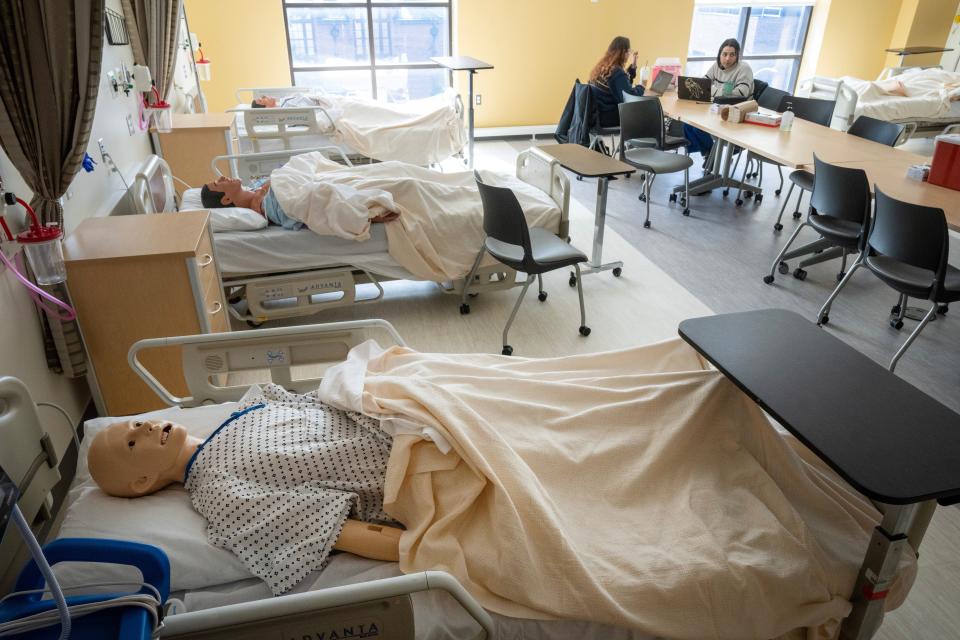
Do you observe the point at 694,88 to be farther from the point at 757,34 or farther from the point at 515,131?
the point at 757,34

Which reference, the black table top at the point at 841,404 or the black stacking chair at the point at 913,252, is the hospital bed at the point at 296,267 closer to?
the black stacking chair at the point at 913,252

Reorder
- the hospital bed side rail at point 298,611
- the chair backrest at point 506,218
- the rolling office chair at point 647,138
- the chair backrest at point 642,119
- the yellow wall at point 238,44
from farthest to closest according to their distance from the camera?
1. the yellow wall at point 238,44
2. the chair backrest at point 642,119
3. the rolling office chair at point 647,138
4. the chair backrest at point 506,218
5. the hospital bed side rail at point 298,611

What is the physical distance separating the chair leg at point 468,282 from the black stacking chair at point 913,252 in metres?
1.86

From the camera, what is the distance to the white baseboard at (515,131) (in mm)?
7074

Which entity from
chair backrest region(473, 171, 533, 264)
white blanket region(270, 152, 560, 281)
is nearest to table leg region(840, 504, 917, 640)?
chair backrest region(473, 171, 533, 264)

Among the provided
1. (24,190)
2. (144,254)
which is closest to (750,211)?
(144,254)

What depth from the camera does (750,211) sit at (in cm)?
505

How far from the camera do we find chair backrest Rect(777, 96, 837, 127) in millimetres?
4984

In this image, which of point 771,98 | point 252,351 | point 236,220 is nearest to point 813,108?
point 771,98

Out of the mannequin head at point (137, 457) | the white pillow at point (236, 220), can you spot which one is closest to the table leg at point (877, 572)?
the mannequin head at point (137, 457)

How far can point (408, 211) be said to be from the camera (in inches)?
128

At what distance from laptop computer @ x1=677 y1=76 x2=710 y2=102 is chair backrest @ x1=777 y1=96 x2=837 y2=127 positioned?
2.17 ft

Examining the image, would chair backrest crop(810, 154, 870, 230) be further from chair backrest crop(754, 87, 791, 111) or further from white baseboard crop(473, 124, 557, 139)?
white baseboard crop(473, 124, 557, 139)

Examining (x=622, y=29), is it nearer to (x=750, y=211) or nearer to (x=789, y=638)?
(x=750, y=211)
